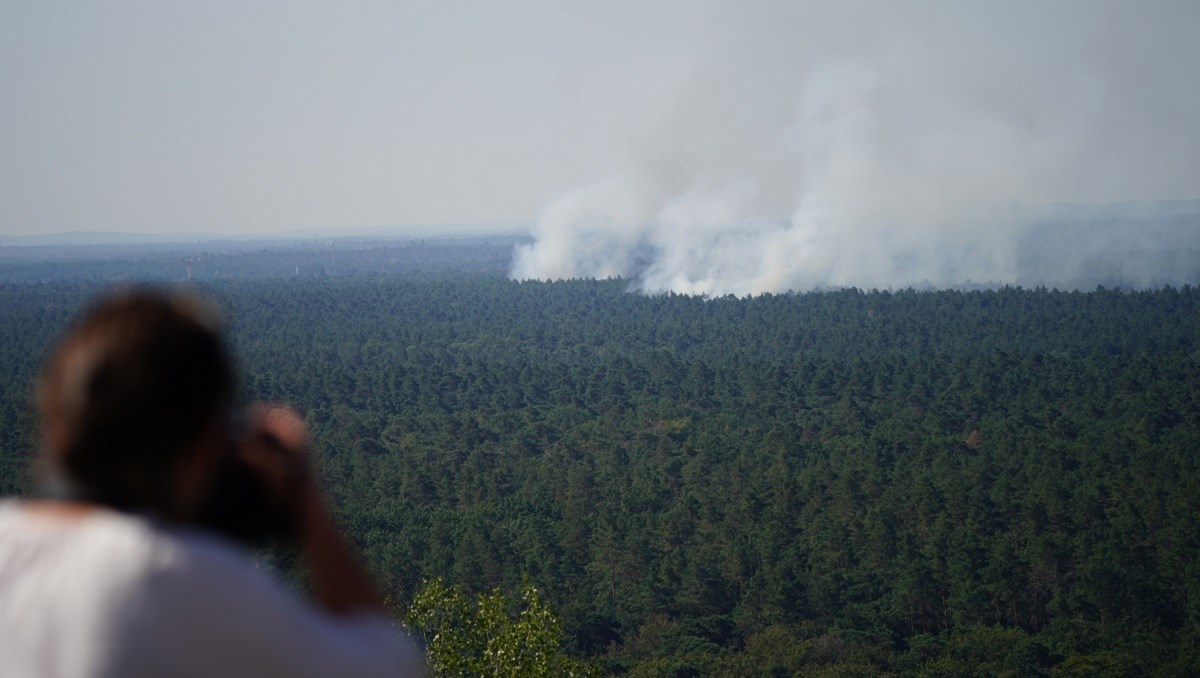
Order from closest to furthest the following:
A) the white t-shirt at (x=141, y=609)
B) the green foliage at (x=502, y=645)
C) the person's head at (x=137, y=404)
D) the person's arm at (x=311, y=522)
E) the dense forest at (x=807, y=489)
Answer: the white t-shirt at (x=141, y=609) < the person's head at (x=137, y=404) < the person's arm at (x=311, y=522) < the green foliage at (x=502, y=645) < the dense forest at (x=807, y=489)

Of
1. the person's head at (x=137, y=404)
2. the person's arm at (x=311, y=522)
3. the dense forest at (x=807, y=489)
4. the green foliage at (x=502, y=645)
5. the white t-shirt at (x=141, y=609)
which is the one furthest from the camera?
the dense forest at (x=807, y=489)

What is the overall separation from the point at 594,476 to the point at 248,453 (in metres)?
57.9

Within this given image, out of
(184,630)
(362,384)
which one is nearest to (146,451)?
(184,630)

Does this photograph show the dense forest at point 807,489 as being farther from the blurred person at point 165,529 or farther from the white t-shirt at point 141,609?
the white t-shirt at point 141,609

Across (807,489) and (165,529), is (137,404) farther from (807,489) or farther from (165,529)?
(807,489)

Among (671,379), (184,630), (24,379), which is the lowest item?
(24,379)

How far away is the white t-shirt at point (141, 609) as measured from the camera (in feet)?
5.85

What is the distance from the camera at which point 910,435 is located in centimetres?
6388

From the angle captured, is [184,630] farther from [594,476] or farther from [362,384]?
[362,384]

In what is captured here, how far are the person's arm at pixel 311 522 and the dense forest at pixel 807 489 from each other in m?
35.6

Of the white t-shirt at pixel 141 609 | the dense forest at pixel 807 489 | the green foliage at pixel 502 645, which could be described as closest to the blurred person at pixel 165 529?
the white t-shirt at pixel 141 609

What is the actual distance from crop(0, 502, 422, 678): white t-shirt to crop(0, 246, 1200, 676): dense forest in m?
35.7

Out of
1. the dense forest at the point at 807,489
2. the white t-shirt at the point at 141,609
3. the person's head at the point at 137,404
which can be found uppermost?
the person's head at the point at 137,404

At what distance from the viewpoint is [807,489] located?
55000mm
